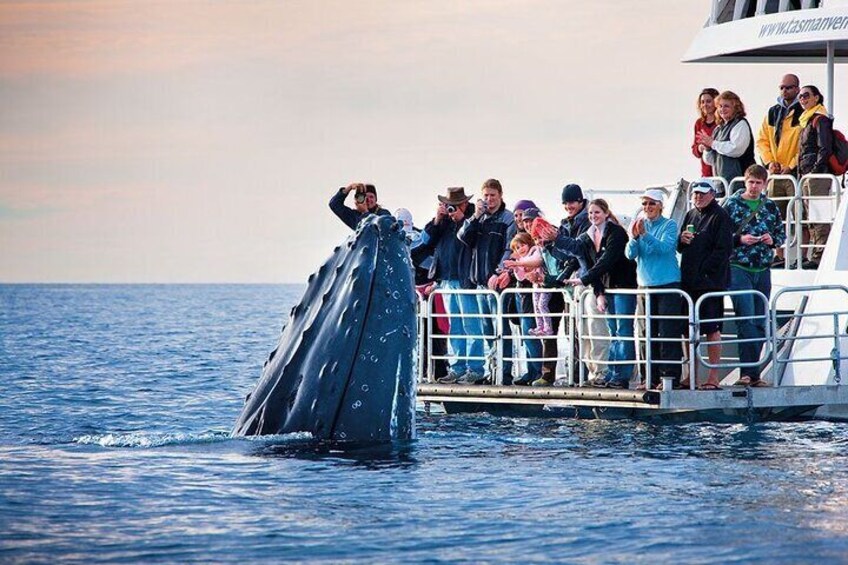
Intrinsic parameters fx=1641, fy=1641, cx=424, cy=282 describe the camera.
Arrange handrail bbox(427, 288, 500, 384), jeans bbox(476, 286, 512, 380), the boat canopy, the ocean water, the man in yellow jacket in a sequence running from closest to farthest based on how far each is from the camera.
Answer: the ocean water < handrail bbox(427, 288, 500, 384) < jeans bbox(476, 286, 512, 380) < the man in yellow jacket < the boat canopy

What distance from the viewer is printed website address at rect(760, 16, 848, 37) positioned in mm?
19781

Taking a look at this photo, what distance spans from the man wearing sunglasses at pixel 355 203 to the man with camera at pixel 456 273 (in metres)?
1.57

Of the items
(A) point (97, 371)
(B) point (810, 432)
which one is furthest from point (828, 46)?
(A) point (97, 371)

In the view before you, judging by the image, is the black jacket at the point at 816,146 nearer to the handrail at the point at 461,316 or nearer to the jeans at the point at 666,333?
the jeans at the point at 666,333

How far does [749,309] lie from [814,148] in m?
3.07

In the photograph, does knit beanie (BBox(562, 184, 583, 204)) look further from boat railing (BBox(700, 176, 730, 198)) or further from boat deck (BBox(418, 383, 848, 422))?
boat deck (BBox(418, 383, 848, 422))

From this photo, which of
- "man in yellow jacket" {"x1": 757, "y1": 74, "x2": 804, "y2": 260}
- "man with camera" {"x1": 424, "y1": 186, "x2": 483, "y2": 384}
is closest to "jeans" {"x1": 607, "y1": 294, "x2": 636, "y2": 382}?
"man with camera" {"x1": 424, "y1": 186, "x2": 483, "y2": 384}

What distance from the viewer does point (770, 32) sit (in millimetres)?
20375

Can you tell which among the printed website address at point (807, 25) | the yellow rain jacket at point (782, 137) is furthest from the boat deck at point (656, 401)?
the printed website address at point (807, 25)

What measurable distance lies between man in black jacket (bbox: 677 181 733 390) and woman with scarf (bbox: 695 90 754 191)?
260cm

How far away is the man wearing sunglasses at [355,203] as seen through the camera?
16.0 metres

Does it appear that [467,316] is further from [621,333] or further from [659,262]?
[659,262]

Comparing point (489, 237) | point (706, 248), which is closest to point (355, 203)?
point (489, 237)

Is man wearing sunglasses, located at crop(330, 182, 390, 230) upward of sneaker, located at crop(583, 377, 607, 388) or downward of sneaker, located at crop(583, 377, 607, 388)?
upward
